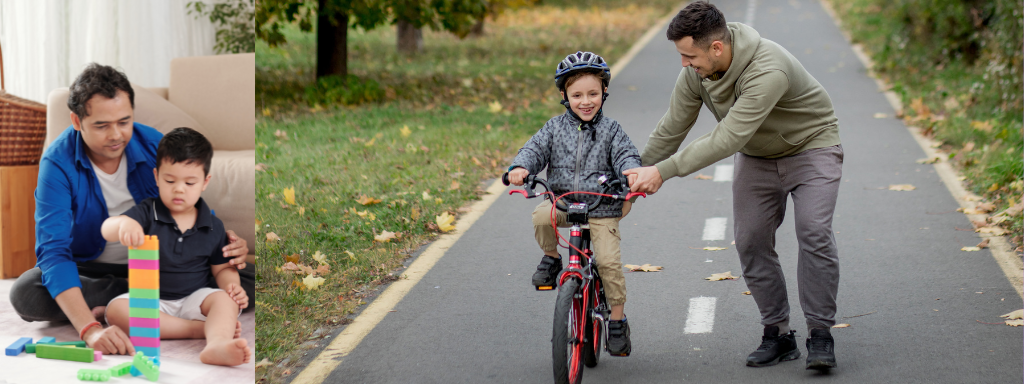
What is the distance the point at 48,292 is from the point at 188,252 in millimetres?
578

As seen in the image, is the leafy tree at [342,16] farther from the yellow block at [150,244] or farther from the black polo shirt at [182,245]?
the yellow block at [150,244]

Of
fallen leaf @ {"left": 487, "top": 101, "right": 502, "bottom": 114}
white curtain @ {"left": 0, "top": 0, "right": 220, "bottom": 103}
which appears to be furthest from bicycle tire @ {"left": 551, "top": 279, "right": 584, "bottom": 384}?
fallen leaf @ {"left": 487, "top": 101, "right": 502, "bottom": 114}

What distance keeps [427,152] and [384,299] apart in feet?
14.0

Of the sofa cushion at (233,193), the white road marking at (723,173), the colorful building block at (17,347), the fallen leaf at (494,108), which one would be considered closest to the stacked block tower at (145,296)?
the sofa cushion at (233,193)

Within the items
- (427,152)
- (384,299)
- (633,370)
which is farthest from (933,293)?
(427,152)

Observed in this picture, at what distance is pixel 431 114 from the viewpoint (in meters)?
12.2

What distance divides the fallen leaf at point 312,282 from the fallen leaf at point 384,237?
100 cm

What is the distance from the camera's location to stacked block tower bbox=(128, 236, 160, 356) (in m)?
3.69

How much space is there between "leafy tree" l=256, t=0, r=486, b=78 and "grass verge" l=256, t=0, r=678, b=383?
2.25 feet

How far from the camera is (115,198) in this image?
375cm

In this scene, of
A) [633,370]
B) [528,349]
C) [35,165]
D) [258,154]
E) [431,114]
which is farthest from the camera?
[431,114]

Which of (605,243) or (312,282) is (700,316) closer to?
(605,243)

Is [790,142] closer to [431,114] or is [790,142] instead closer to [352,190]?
[352,190]

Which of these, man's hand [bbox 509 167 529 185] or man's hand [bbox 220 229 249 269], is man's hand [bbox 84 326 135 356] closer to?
man's hand [bbox 220 229 249 269]
